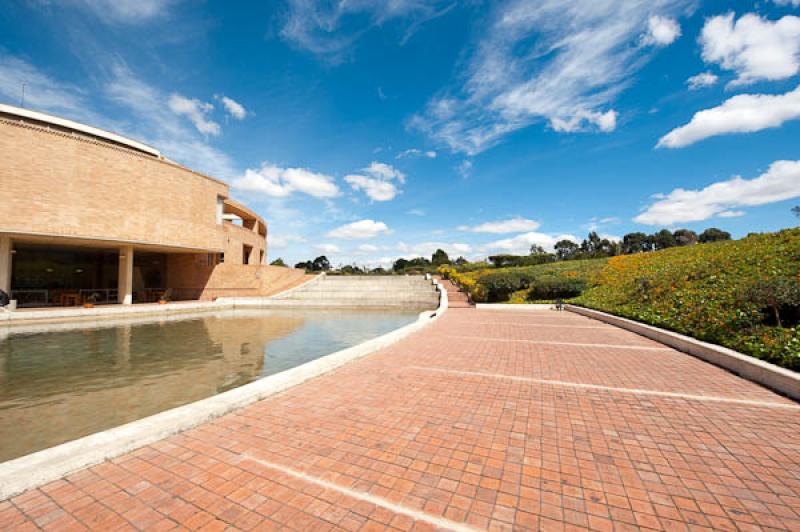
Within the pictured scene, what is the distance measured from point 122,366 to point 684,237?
92.8 m

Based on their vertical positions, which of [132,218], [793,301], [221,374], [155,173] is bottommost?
[221,374]

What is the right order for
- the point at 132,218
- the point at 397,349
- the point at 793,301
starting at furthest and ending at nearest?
1. the point at 132,218
2. the point at 397,349
3. the point at 793,301

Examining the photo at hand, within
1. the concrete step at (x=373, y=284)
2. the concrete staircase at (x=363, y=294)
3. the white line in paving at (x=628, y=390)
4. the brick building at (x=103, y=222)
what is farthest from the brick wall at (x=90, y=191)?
the white line in paving at (x=628, y=390)

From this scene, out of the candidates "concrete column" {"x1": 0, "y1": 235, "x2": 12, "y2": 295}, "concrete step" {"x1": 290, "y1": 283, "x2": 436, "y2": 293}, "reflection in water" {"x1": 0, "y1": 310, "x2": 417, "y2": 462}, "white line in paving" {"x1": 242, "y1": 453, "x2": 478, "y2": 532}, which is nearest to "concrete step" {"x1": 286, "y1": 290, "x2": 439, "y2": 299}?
"concrete step" {"x1": 290, "y1": 283, "x2": 436, "y2": 293}

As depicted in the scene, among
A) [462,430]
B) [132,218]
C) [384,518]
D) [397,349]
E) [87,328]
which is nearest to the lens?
[384,518]

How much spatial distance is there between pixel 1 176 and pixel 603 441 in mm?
24121

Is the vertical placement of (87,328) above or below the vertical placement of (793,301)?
below

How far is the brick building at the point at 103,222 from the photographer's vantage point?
51.3 ft

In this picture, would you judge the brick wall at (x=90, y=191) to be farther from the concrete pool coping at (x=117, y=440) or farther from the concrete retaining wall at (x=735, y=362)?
the concrete retaining wall at (x=735, y=362)

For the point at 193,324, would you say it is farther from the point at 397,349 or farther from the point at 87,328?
the point at 397,349

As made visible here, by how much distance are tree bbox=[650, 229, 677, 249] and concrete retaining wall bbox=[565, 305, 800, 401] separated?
261 feet

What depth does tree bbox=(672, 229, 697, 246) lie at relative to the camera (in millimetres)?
69812

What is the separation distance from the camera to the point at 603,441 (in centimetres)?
347

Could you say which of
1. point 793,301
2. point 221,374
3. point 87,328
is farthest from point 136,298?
point 793,301
